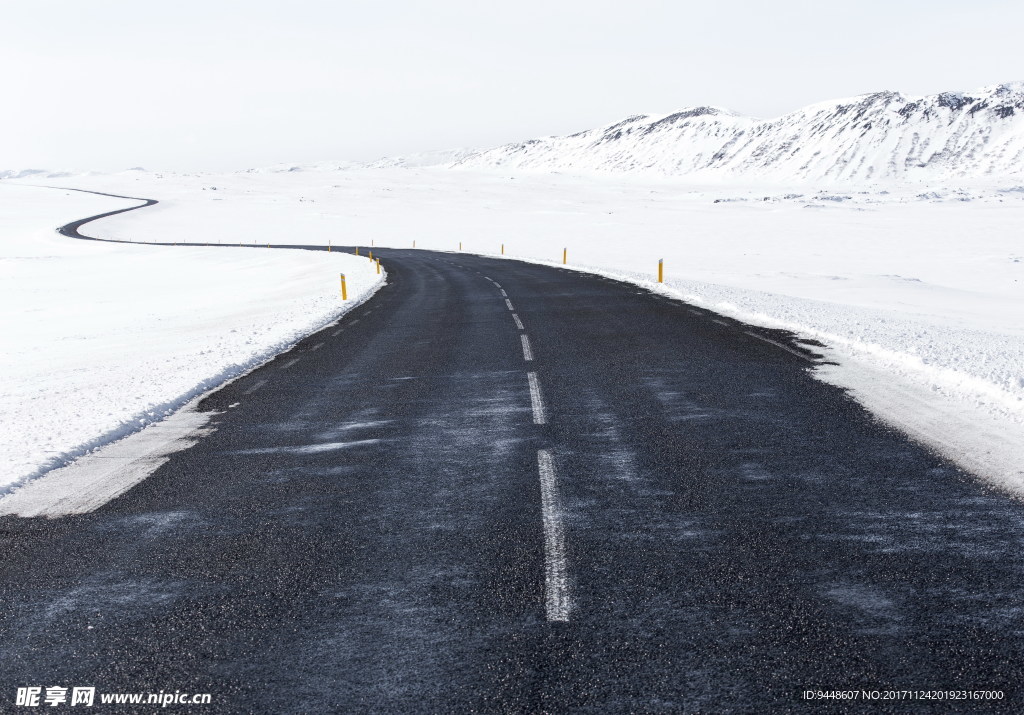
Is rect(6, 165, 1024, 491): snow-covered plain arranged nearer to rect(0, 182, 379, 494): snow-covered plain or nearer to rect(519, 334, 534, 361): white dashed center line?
rect(0, 182, 379, 494): snow-covered plain

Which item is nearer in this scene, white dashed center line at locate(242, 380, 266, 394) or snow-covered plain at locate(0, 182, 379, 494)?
snow-covered plain at locate(0, 182, 379, 494)

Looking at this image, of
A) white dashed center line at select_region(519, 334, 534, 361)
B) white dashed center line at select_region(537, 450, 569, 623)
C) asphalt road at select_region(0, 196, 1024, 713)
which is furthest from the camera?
white dashed center line at select_region(519, 334, 534, 361)

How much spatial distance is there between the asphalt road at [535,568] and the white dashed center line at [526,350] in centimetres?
368

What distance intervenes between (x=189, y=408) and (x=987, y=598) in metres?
8.82

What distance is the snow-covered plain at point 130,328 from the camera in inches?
365

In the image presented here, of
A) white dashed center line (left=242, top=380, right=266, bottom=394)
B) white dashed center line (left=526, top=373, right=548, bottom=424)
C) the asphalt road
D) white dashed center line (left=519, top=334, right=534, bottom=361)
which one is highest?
the asphalt road

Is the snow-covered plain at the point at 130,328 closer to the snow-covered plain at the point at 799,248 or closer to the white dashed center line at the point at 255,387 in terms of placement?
the white dashed center line at the point at 255,387

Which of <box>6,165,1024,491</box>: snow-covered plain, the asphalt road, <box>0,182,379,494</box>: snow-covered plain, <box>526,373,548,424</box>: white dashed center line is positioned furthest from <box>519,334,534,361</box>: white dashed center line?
<box>0,182,379,494</box>: snow-covered plain

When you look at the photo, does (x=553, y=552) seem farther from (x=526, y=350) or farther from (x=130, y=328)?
(x=130, y=328)

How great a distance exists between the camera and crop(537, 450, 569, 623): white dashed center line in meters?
4.20

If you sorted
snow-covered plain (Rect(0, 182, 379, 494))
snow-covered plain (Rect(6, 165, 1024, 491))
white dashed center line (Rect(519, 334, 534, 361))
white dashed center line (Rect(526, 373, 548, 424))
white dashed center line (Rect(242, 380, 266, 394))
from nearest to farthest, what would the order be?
white dashed center line (Rect(526, 373, 548, 424))
snow-covered plain (Rect(0, 182, 379, 494))
snow-covered plain (Rect(6, 165, 1024, 491))
white dashed center line (Rect(242, 380, 266, 394))
white dashed center line (Rect(519, 334, 534, 361))

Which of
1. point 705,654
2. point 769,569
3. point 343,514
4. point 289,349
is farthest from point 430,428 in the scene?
point 289,349

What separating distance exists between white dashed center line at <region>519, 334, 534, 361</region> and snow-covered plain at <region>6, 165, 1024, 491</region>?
14.4ft

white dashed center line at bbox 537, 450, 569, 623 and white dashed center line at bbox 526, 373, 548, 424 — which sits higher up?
white dashed center line at bbox 537, 450, 569, 623
